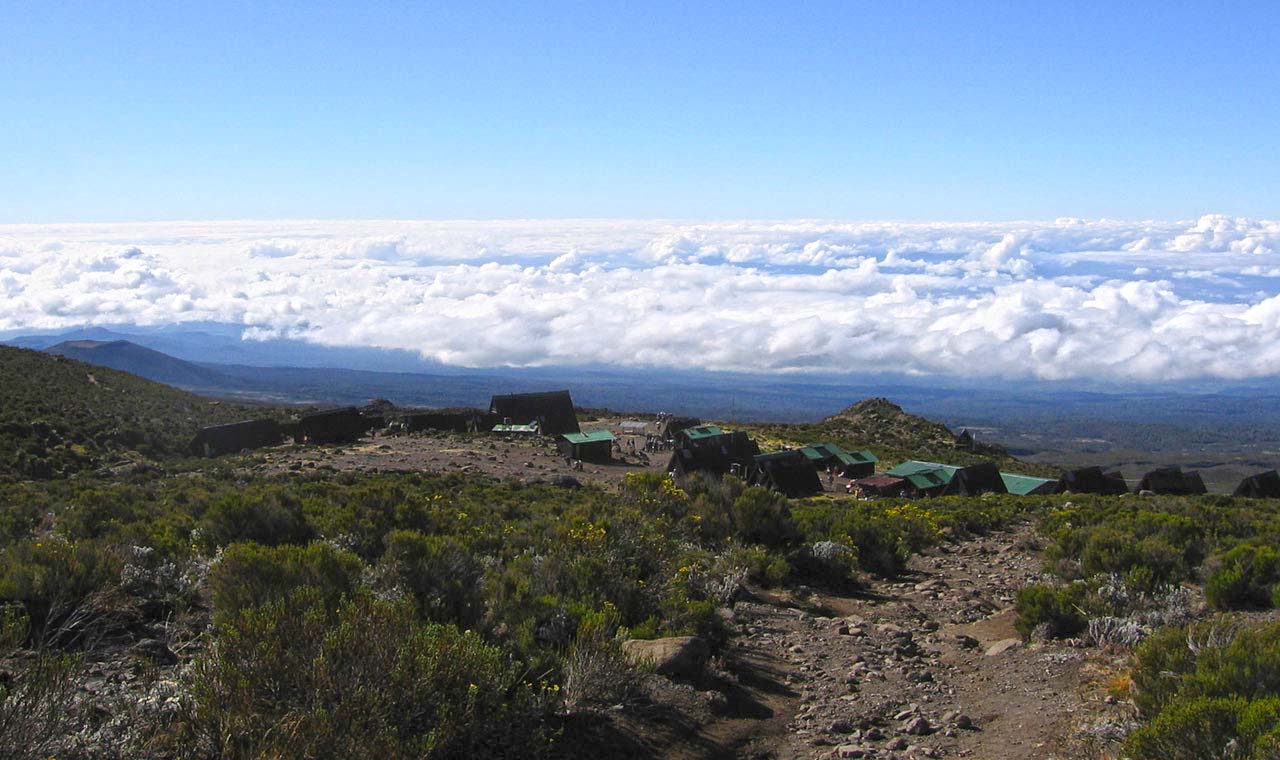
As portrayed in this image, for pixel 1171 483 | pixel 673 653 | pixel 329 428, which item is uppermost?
pixel 673 653

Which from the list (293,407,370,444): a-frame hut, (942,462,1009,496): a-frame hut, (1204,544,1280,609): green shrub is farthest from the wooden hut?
(1204,544,1280,609): green shrub

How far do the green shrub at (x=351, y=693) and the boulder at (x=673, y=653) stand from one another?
1.75 metres

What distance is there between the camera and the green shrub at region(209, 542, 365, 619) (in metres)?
7.10

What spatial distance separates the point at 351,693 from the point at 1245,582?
10.0 meters

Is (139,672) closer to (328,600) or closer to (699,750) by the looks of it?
(328,600)

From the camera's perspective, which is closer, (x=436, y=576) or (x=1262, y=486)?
(x=436, y=576)

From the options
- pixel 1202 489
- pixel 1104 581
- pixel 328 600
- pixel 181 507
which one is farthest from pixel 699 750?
pixel 1202 489

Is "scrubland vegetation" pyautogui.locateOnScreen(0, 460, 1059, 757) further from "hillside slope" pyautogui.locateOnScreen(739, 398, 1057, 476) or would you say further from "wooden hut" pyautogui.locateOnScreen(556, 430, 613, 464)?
"hillside slope" pyautogui.locateOnScreen(739, 398, 1057, 476)

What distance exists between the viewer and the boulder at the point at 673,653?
24.8 feet

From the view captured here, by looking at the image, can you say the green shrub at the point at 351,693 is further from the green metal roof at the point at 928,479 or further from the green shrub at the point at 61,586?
the green metal roof at the point at 928,479

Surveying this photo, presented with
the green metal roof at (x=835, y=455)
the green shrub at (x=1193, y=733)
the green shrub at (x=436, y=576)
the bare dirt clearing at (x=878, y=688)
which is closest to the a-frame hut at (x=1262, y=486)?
the green metal roof at (x=835, y=455)

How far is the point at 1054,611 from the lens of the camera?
30.5ft

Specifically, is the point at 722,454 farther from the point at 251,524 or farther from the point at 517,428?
the point at 251,524

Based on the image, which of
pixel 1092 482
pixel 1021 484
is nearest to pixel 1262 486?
pixel 1092 482
